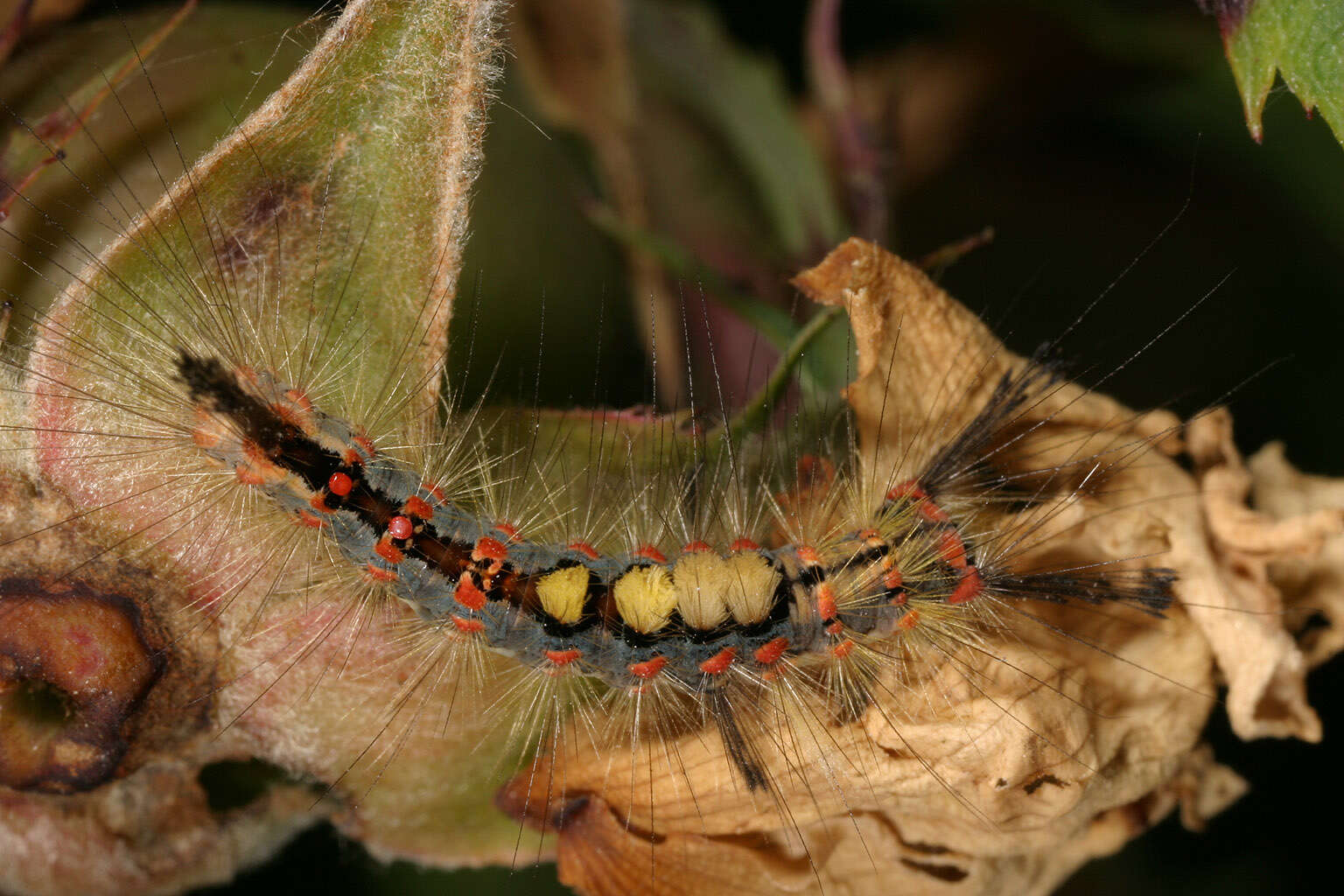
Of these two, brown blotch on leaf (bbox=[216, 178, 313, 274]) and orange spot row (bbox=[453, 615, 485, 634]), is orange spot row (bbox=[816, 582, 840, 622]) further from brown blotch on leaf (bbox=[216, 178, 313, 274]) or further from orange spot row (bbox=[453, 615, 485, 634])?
brown blotch on leaf (bbox=[216, 178, 313, 274])

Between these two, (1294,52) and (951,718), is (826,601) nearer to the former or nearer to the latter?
(951,718)

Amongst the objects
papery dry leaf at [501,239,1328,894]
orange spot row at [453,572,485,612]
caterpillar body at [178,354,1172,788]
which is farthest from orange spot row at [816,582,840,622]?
orange spot row at [453,572,485,612]

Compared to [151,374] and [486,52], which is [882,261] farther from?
[151,374]

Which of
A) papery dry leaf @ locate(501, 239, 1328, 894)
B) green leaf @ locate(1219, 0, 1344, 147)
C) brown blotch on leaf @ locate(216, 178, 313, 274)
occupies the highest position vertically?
green leaf @ locate(1219, 0, 1344, 147)

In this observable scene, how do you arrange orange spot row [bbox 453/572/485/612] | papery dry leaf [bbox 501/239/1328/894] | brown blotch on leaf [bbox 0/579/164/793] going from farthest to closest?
orange spot row [bbox 453/572/485/612], papery dry leaf [bbox 501/239/1328/894], brown blotch on leaf [bbox 0/579/164/793]

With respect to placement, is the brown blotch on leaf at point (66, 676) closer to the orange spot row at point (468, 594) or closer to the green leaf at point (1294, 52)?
the orange spot row at point (468, 594)

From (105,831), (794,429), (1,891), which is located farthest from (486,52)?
(1,891)

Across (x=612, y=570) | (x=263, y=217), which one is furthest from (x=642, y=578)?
(x=263, y=217)
